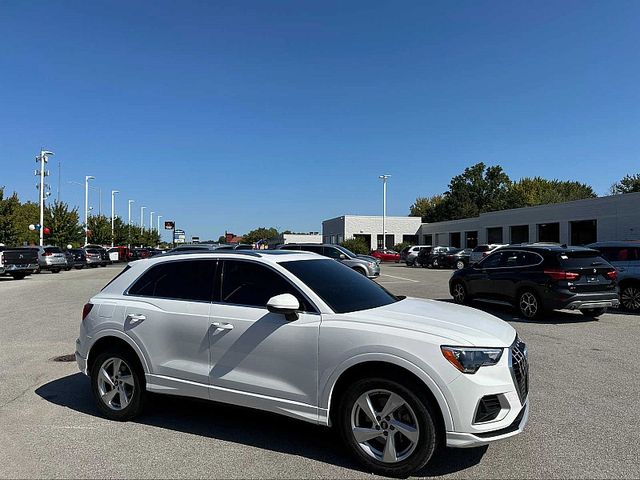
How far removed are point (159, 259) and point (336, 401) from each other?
252cm

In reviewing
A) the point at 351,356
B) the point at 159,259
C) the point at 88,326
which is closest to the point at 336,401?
the point at 351,356

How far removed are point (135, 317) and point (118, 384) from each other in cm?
73

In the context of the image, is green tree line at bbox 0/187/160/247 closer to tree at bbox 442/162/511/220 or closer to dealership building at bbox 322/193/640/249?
dealership building at bbox 322/193/640/249

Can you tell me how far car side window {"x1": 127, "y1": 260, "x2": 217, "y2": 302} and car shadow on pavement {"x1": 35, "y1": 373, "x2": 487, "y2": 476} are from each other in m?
0.98

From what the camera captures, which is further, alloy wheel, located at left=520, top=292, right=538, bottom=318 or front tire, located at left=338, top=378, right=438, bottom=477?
alloy wheel, located at left=520, top=292, right=538, bottom=318

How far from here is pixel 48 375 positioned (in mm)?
6918

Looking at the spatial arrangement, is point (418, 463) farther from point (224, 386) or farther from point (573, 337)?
point (573, 337)

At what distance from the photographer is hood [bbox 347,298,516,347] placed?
3920 millimetres

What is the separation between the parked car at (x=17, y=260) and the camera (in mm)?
25781

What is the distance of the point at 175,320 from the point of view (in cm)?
487

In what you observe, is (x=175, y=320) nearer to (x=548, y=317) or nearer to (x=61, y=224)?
(x=548, y=317)

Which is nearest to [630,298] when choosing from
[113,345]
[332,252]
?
[113,345]

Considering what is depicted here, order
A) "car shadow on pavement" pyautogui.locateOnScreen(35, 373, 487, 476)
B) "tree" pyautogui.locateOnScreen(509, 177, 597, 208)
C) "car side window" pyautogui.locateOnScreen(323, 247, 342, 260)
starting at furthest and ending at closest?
1. "tree" pyautogui.locateOnScreen(509, 177, 597, 208)
2. "car side window" pyautogui.locateOnScreen(323, 247, 342, 260)
3. "car shadow on pavement" pyautogui.locateOnScreen(35, 373, 487, 476)

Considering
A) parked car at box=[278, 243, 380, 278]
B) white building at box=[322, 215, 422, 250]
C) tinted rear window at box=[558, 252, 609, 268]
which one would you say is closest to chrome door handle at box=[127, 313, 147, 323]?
tinted rear window at box=[558, 252, 609, 268]
